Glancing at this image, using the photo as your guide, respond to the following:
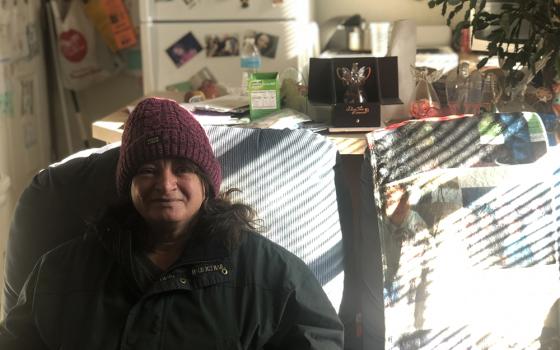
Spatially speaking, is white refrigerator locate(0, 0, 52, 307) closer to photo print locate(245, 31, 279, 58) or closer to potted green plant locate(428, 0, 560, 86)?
photo print locate(245, 31, 279, 58)

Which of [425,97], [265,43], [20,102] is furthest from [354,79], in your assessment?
[20,102]

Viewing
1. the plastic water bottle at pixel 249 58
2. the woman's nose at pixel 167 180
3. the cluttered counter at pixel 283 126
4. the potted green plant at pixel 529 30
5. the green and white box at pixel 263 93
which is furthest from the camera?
the plastic water bottle at pixel 249 58

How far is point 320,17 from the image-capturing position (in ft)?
10.3

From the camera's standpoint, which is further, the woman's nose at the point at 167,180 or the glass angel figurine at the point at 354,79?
the glass angel figurine at the point at 354,79

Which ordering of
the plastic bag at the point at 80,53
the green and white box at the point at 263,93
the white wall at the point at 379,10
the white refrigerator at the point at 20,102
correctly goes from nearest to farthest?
the green and white box at the point at 263,93
the white refrigerator at the point at 20,102
the plastic bag at the point at 80,53
the white wall at the point at 379,10

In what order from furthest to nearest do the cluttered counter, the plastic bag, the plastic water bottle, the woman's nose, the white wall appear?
A: the white wall
the plastic bag
the plastic water bottle
the cluttered counter
the woman's nose

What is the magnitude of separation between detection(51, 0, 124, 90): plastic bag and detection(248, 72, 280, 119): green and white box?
1.37 m

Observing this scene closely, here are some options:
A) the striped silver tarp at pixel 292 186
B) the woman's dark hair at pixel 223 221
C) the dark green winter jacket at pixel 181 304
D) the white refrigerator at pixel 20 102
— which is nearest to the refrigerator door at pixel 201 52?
the white refrigerator at pixel 20 102

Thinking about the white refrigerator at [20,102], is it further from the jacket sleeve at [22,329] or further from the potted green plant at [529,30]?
the potted green plant at [529,30]

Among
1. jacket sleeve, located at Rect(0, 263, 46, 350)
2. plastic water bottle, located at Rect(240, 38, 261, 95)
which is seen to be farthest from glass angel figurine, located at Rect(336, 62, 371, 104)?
jacket sleeve, located at Rect(0, 263, 46, 350)

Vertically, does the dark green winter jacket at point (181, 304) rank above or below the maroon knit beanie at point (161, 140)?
below

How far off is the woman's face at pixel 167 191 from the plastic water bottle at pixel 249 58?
32.8 inches

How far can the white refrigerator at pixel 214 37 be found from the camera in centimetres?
247

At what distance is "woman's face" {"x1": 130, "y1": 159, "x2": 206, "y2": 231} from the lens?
49.7 inches
